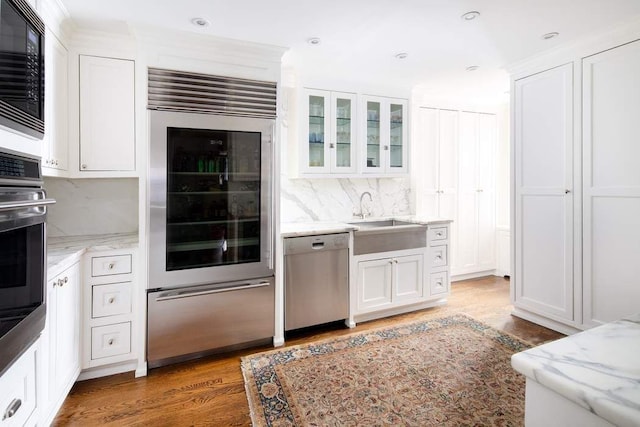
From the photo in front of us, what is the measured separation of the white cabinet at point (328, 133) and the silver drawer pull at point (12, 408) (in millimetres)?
2593

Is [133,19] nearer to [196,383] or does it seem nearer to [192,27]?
[192,27]

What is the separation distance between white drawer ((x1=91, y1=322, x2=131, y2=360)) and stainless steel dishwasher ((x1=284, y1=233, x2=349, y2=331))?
118 cm

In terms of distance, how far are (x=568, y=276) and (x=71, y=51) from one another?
425 centimetres

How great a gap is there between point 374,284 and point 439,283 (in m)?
0.84

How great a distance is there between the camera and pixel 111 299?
235cm

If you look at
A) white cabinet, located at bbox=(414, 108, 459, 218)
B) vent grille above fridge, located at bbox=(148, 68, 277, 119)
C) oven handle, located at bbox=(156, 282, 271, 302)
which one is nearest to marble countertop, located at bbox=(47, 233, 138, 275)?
oven handle, located at bbox=(156, 282, 271, 302)

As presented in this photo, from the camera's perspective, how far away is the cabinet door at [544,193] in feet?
9.59

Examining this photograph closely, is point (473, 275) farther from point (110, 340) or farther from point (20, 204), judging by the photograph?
point (20, 204)

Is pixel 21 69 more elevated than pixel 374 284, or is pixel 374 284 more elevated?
pixel 21 69

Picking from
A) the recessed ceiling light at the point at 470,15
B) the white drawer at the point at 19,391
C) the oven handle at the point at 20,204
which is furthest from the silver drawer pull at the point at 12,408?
the recessed ceiling light at the point at 470,15

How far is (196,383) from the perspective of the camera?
7.48 ft

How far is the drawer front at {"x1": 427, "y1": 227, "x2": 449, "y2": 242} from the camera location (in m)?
3.61

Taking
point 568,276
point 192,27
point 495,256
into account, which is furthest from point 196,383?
point 495,256

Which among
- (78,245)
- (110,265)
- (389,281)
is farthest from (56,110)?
(389,281)
